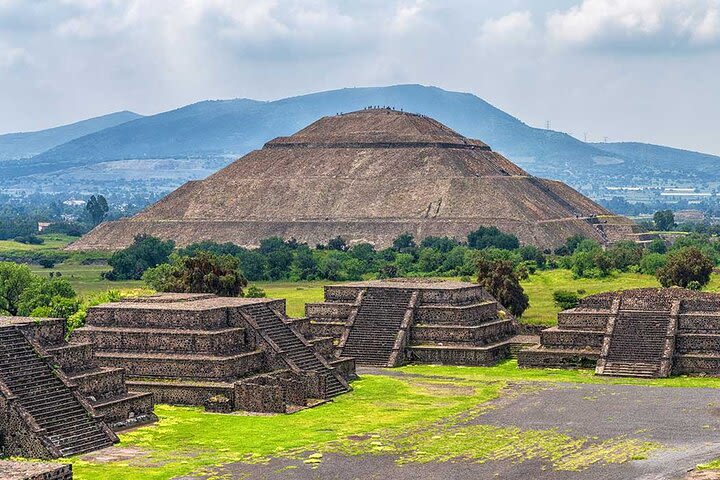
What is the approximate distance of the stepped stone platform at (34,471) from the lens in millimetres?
38531

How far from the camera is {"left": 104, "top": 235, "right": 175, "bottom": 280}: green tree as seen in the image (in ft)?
456

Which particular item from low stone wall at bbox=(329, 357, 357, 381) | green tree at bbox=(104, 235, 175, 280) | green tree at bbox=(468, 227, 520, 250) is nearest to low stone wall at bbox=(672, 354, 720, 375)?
low stone wall at bbox=(329, 357, 357, 381)

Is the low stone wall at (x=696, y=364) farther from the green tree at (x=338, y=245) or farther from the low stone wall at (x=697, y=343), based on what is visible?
the green tree at (x=338, y=245)

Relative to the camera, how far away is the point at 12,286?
287ft

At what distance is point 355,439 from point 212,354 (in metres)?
11.5

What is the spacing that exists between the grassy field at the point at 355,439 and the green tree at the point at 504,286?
2572 cm

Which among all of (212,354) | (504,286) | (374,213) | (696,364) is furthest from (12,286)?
(374,213)

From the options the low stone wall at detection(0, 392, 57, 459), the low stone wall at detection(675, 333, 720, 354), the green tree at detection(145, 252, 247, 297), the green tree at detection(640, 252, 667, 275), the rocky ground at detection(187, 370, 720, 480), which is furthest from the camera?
the green tree at detection(640, 252, 667, 275)

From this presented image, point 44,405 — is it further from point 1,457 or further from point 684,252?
point 684,252

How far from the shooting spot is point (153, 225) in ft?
636

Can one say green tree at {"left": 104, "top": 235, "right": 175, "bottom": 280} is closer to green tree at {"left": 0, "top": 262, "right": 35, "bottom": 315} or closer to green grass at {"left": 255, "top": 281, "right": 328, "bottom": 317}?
green grass at {"left": 255, "top": 281, "right": 328, "bottom": 317}

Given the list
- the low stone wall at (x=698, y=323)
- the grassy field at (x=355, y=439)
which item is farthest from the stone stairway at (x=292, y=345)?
the low stone wall at (x=698, y=323)

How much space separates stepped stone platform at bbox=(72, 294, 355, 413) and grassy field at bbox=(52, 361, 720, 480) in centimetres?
120

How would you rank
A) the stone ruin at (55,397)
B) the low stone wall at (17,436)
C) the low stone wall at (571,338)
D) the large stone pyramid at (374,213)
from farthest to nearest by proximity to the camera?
the large stone pyramid at (374,213) < the low stone wall at (571,338) < the stone ruin at (55,397) < the low stone wall at (17,436)
